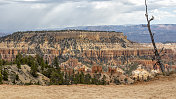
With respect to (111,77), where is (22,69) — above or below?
above

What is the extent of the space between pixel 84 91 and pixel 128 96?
3010 mm

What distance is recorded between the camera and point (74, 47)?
138 m

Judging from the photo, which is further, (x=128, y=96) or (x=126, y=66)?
(x=126, y=66)

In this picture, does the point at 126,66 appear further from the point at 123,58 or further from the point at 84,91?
the point at 84,91

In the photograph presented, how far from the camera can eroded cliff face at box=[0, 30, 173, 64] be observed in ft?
438

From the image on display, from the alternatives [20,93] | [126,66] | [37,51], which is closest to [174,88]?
[20,93]

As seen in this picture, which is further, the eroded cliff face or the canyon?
the eroded cliff face

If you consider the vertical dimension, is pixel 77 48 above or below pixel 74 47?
below

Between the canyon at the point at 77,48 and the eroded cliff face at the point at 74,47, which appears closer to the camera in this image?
the canyon at the point at 77,48

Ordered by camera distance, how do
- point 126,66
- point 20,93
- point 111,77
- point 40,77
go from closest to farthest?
point 20,93
point 40,77
point 111,77
point 126,66

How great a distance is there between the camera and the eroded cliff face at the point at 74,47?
133m

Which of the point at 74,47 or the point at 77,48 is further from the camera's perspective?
the point at 74,47

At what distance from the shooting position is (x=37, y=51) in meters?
132

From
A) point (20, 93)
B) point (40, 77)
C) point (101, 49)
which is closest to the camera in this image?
point (20, 93)
